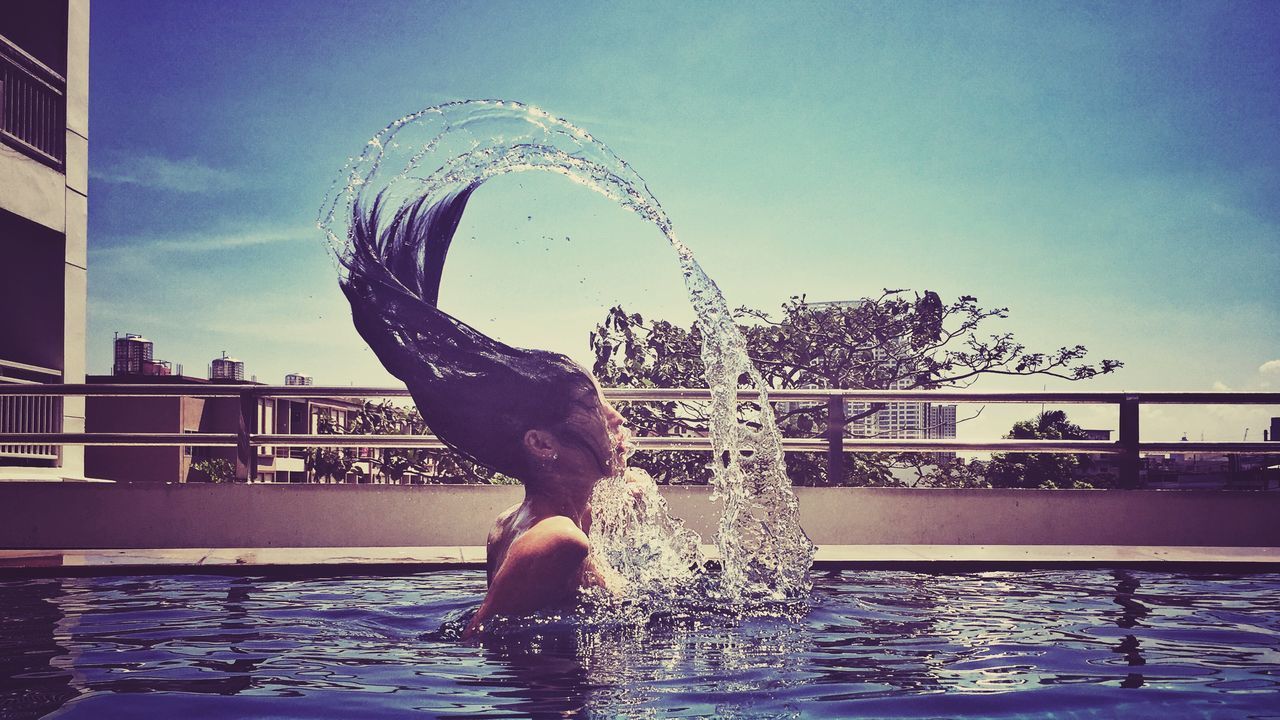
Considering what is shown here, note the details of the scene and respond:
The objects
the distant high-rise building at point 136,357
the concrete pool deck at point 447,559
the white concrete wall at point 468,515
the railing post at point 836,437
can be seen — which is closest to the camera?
the concrete pool deck at point 447,559

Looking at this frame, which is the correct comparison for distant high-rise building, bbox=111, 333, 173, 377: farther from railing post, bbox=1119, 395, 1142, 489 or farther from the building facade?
railing post, bbox=1119, 395, 1142, 489

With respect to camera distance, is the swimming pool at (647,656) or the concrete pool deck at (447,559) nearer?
the swimming pool at (647,656)

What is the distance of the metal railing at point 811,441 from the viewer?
10.0m

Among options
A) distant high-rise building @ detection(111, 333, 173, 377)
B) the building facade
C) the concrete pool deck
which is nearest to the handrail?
the concrete pool deck

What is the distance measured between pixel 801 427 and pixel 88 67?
13.8 metres

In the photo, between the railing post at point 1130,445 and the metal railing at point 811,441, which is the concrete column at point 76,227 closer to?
the metal railing at point 811,441

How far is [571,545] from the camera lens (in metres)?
4.30

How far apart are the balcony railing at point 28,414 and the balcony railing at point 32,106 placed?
3443mm

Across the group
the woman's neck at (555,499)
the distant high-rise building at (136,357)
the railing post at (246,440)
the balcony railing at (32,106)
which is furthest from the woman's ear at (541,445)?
the distant high-rise building at (136,357)

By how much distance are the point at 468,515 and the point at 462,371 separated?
5.44 m

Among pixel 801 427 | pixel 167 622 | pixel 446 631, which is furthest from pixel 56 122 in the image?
pixel 446 631

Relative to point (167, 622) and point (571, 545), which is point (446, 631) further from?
point (167, 622)

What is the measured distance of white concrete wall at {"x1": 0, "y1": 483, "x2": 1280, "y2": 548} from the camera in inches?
380

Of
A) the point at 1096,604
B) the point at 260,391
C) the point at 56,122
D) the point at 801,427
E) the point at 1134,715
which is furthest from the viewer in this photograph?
the point at 56,122
